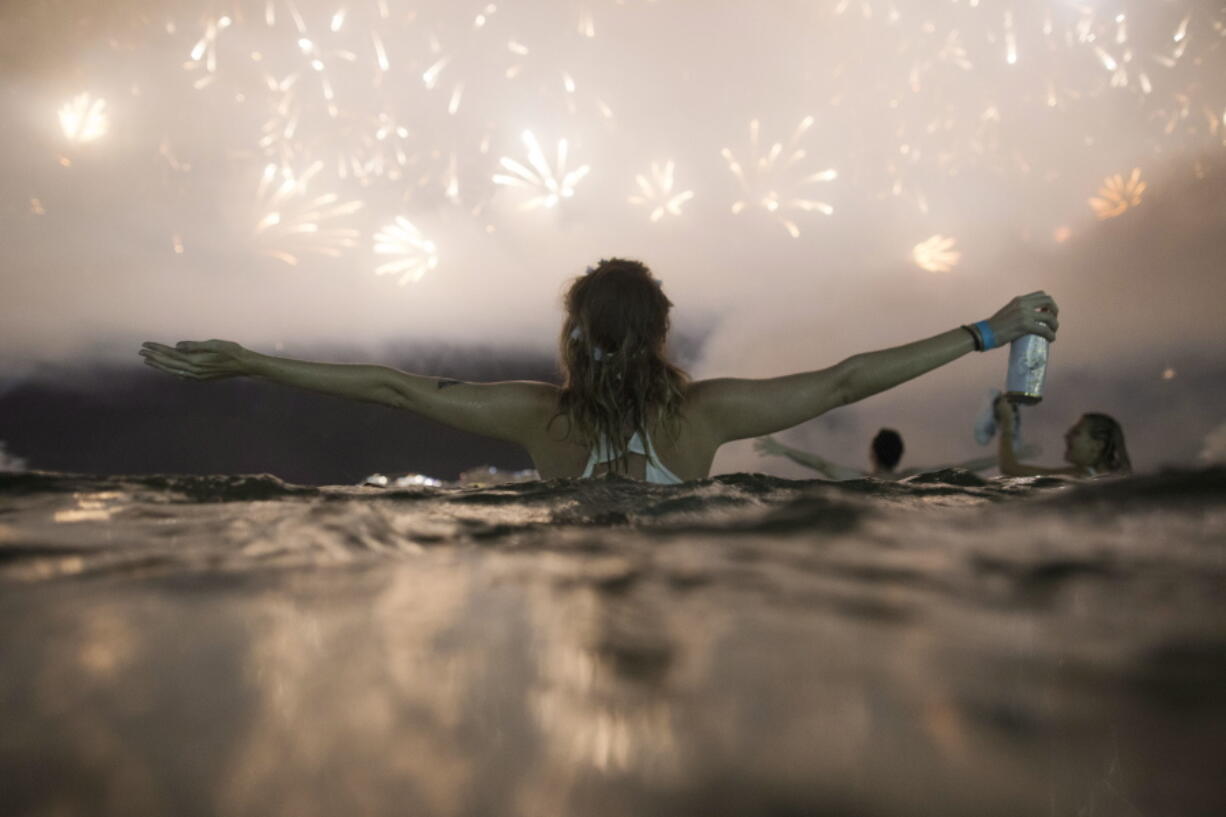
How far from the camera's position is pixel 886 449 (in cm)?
852

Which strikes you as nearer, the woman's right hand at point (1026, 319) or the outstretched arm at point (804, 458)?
the woman's right hand at point (1026, 319)

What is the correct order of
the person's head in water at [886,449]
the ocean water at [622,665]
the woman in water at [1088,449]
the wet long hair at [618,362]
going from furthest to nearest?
the person's head in water at [886,449] → the woman in water at [1088,449] → the wet long hair at [618,362] → the ocean water at [622,665]

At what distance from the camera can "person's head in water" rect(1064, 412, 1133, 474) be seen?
239 inches

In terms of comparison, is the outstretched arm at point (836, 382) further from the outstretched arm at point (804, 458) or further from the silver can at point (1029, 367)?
the outstretched arm at point (804, 458)

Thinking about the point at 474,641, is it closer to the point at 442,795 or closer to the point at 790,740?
the point at 442,795

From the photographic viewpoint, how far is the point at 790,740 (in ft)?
3.67

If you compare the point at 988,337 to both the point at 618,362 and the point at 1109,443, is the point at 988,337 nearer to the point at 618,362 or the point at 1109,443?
the point at 618,362

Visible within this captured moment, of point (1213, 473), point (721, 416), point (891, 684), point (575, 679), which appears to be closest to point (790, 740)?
point (891, 684)

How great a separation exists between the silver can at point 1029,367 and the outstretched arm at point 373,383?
2.02m

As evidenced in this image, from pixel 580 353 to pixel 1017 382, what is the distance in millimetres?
1862

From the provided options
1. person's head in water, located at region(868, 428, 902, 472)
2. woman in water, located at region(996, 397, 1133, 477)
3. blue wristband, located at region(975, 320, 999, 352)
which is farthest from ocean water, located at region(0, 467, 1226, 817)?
person's head in water, located at region(868, 428, 902, 472)

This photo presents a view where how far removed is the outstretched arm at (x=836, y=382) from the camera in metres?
3.00

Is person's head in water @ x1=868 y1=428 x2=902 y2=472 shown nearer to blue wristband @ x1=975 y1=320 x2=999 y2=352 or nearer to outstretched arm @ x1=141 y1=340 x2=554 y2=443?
blue wristband @ x1=975 y1=320 x2=999 y2=352

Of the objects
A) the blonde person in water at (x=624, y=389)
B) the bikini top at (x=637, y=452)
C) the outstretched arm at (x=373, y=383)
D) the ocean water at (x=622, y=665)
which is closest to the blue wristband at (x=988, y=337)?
the blonde person in water at (x=624, y=389)
